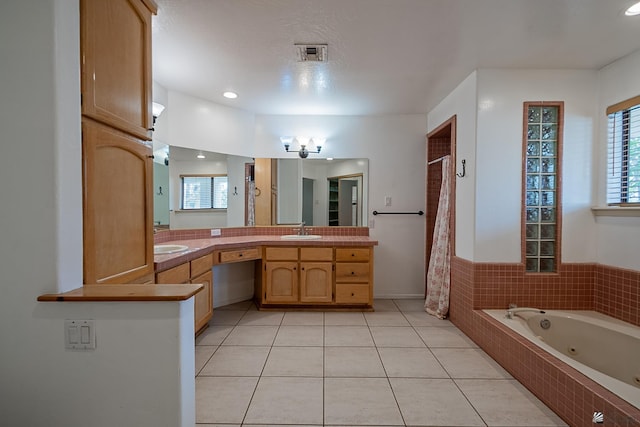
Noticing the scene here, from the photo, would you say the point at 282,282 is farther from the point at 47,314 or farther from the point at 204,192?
the point at 47,314

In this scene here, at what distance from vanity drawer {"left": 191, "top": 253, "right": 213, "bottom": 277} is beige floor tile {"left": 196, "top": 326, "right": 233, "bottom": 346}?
0.59 m

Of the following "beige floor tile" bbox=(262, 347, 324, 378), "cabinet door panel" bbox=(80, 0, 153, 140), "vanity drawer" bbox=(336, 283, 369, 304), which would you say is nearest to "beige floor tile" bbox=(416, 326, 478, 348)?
"vanity drawer" bbox=(336, 283, 369, 304)

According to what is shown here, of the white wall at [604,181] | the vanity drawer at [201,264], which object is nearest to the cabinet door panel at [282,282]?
the vanity drawer at [201,264]

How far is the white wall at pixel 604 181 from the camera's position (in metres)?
2.12

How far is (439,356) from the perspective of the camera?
226 centimetres

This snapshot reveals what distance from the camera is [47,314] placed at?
97 centimetres

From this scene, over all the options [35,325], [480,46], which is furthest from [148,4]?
[480,46]

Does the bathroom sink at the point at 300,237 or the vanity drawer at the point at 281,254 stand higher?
the bathroom sink at the point at 300,237

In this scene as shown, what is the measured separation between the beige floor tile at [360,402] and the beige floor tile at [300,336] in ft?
1.83

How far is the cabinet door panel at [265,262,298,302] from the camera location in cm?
318

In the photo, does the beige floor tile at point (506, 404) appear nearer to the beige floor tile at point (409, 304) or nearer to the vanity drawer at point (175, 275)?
the beige floor tile at point (409, 304)

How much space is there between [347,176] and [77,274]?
3.06 metres

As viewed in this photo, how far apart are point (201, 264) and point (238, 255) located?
48 centimetres

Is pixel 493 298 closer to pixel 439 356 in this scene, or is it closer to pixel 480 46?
pixel 439 356
